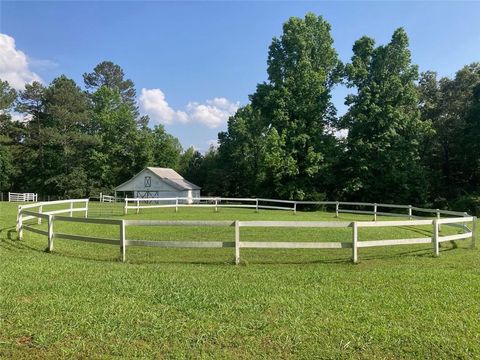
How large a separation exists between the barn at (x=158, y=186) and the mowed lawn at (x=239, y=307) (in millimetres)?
44210

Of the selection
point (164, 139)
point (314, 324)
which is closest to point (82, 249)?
point (314, 324)

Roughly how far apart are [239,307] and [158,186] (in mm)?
50004

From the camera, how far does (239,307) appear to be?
5.75 metres

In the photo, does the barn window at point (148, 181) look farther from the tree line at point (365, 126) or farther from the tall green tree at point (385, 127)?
the tall green tree at point (385, 127)

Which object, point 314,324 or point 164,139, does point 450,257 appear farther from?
point 164,139

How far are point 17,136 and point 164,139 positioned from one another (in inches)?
872

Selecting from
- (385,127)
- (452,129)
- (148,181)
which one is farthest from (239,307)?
(148,181)

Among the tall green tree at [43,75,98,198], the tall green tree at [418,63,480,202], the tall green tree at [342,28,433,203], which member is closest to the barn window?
the tall green tree at [43,75,98,198]

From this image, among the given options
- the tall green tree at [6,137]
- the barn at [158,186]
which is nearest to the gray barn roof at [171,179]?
the barn at [158,186]

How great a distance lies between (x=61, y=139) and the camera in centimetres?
6053

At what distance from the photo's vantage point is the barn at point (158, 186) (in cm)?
5409

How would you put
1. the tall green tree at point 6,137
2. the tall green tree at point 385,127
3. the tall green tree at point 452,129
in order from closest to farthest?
1. the tall green tree at point 385,127
2. the tall green tree at point 452,129
3. the tall green tree at point 6,137

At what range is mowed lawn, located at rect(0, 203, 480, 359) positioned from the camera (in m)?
4.52

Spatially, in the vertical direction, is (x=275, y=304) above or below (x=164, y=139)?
below
